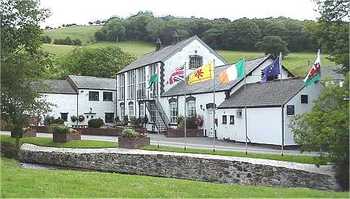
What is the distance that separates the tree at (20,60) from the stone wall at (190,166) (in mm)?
3291

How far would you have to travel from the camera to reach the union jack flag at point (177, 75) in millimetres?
51978

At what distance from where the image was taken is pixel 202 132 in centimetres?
4722

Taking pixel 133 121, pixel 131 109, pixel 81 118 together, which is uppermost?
pixel 131 109

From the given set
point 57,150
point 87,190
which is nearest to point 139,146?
point 57,150

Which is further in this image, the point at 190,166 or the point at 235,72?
the point at 235,72

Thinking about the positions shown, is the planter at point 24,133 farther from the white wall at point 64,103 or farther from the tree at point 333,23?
the tree at point 333,23

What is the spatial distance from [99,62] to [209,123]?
56.2 m

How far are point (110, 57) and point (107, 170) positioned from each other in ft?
220

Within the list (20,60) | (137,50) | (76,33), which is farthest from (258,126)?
(76,33)

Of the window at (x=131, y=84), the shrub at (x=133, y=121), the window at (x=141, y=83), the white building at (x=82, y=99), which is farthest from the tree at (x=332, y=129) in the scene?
the white building at (x=82, y=99)

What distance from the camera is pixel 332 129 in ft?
76.6

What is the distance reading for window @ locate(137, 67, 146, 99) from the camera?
61031 millimetres

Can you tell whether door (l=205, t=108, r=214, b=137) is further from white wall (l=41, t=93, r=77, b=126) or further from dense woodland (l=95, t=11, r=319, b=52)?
dense woodland (l=95, t=11, r=319, b=52)

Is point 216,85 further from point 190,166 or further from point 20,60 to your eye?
point 190,166
